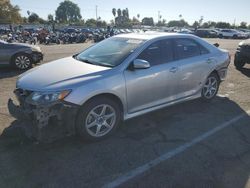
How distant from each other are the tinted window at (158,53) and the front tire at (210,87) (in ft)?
4.75

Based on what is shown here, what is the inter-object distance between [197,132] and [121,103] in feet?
4.60

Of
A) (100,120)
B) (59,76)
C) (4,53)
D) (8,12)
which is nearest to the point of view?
(59,76)

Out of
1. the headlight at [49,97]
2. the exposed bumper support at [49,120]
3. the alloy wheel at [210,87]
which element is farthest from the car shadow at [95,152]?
the alloy wheel at [210,87]

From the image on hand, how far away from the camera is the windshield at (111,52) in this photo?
4887 millimetres

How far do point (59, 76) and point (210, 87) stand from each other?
143 inches

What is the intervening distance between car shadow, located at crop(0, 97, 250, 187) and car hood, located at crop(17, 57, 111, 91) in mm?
870

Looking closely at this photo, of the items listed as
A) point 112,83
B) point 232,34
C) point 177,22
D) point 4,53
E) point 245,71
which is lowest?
point 177,22

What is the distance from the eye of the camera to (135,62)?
4.71 m

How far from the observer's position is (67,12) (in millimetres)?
145750

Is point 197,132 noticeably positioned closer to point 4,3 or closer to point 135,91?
point 135,91

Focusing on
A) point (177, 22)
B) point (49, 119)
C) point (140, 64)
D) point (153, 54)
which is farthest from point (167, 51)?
point (177, 22)

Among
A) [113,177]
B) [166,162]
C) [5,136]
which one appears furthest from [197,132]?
[5,136]

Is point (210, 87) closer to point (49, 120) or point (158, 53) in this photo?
point (158, 53)

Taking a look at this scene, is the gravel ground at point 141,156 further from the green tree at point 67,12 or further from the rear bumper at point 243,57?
the green tree at point 67,12
